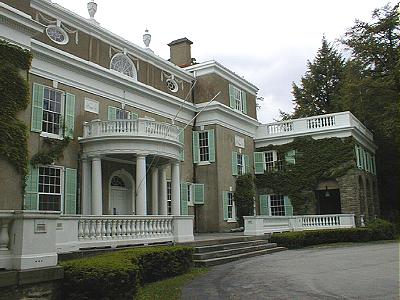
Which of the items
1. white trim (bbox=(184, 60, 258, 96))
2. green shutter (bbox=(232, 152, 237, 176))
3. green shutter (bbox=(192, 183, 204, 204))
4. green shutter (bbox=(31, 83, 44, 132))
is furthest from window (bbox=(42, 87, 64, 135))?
green shutter (bbox=(232, 152, 237, 176))

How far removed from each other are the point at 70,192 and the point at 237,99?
14.9m

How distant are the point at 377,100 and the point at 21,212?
88.2 feet

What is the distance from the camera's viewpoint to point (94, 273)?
23.9 ft

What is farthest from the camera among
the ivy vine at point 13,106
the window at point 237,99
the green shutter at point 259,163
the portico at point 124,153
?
the green shutter at point 259,163

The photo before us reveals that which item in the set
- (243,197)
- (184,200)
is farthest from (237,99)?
(184,200)

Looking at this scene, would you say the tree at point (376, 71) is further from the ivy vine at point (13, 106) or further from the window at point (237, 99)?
the ivy vine at point (13, 106)

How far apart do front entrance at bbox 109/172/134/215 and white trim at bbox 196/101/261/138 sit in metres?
7.45

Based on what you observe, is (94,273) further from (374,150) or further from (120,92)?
(374,150)

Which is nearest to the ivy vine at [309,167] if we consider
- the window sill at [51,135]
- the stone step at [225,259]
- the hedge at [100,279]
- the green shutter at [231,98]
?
the green shutter at [231,98]

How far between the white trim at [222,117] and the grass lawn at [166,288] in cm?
1497

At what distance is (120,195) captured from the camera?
758 inches

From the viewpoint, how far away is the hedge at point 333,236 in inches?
715

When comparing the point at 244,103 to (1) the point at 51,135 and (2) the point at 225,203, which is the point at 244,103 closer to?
(2) the point at 225,203

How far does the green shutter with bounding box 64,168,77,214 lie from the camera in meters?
16.2
